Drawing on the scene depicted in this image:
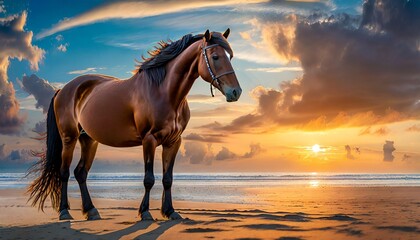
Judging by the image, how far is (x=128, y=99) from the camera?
6.73 metres

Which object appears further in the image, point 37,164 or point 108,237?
point 37,164

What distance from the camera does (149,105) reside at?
6.40m

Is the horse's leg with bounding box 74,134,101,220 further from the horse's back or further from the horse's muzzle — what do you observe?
the horse's muzzle

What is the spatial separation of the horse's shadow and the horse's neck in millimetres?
1715

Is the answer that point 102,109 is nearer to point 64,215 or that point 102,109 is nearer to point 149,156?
point 149,156

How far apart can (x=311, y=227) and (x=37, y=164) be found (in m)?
5.31

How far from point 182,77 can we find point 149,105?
0.61 meters

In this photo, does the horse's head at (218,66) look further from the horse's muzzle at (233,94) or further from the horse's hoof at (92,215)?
the horse's hoof at (92,215)

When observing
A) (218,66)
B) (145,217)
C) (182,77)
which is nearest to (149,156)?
(145,217)

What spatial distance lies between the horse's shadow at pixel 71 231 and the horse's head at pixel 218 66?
190 centimetres

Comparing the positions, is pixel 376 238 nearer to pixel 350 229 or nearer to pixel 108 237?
pixel 350 229

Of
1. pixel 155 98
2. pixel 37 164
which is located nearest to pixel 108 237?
pixel 155 98

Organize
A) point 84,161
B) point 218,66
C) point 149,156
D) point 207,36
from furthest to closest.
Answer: point 84,161 → point 149,156 → point 207,36 → point 218,66

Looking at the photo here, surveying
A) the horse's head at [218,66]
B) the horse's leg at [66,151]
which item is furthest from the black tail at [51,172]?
the horse's head at [218,66]
